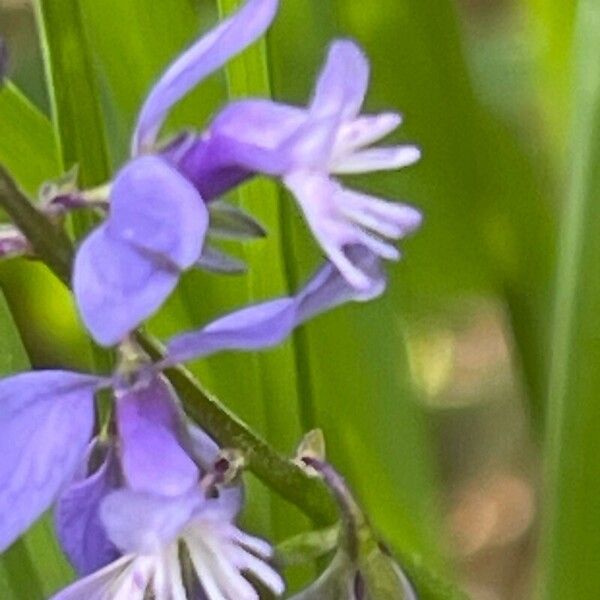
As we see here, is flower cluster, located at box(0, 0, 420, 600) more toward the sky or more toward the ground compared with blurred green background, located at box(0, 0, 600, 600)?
more toward the sky

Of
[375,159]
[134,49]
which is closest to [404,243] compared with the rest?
[134,49]

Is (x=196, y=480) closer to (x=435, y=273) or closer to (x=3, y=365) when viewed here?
(x=3, y=365)

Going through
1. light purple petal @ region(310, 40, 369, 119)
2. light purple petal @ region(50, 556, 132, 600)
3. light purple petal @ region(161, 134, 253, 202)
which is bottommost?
light purple petal @ region(50, 556, 132, 600)

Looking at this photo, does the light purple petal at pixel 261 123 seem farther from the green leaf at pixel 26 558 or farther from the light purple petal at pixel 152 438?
the green leaf at pixel 26 558

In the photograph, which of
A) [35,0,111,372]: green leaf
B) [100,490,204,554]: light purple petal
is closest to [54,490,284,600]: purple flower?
[100,490,204,554]: light purple petal

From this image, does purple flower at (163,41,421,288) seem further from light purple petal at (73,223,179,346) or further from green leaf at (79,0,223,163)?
green leaf at (79,0,223,163)

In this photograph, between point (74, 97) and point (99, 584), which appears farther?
point (74, 97)

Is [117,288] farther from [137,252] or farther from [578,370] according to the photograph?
[578,370]
